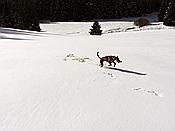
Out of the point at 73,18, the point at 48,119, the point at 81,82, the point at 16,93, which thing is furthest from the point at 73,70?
the point at 73,18

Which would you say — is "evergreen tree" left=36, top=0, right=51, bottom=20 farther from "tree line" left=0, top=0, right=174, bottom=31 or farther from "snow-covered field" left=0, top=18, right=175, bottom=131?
"snow-covered field" left=0, top=18, right=175, bottom=131

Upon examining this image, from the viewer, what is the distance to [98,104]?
30.6 ft

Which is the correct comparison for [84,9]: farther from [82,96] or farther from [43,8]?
[82,96]

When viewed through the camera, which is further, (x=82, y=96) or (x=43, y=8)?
(x=43, y=8)

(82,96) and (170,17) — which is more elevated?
(82,96)

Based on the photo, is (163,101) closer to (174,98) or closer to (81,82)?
(174,98)

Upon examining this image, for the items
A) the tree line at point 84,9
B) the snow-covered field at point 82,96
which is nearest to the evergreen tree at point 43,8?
the tree line at point 84,9

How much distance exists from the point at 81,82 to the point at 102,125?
3.29 m

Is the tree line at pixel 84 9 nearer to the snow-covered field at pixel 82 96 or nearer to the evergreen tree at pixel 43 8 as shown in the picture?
the evergreen tree at pixel 43 8

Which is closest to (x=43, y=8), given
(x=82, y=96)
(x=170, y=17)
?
(x=170, y=17)

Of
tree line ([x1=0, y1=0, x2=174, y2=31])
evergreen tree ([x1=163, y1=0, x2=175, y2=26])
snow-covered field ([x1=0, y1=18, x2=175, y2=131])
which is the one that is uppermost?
snow-covered field ([x1=0, y1=18, x2=175, y2=131])

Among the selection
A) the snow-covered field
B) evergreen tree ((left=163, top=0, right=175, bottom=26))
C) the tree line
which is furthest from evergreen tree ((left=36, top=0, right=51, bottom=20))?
the snow-covered field

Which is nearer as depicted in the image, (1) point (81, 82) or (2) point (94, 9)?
(1) point (81, 82)

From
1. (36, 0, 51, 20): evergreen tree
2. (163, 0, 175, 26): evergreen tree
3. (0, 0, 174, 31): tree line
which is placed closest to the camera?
(163, 0, 175, 26): evergreen tree
